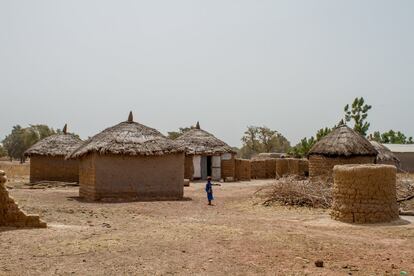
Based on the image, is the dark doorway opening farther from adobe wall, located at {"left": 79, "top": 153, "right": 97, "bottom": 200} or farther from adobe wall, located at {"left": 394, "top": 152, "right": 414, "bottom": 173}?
adobe wall, located at {"left": 394, "top": 152, "right": 414, "bottom": 173}

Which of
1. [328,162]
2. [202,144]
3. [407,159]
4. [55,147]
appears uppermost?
[202,144]

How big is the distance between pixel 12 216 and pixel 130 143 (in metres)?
7.48

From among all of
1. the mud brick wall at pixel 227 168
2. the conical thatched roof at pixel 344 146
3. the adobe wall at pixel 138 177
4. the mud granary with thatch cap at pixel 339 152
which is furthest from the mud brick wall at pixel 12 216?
the mud brick wall at pixel 227 168

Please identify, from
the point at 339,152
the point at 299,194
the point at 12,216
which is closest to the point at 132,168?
the point at 299,194

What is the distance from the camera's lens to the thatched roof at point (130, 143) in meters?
15.5

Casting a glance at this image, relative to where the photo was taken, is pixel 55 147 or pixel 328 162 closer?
pixel 328 162

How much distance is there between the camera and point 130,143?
52.6 feet

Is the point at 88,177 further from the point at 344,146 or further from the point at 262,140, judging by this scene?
the point at 262,140

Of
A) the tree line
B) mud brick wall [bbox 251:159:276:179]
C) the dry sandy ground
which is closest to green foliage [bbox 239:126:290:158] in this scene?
the tree line

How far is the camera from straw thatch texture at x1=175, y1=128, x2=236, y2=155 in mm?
26688

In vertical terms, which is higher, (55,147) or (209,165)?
(55,147)

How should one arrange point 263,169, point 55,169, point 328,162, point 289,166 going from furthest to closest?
point 263,169
point 289,166
point 55,169
point 328,162

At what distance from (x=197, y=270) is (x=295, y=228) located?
156 inches

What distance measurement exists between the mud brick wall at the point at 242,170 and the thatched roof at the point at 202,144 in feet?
5.28
